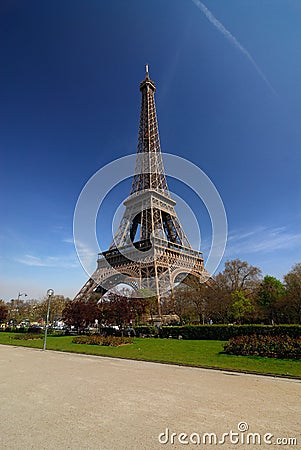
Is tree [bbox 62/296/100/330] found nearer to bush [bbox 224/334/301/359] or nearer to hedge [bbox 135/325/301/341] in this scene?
hedge [bbox 135/325/301/341]

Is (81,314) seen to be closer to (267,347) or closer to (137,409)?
(267,347)

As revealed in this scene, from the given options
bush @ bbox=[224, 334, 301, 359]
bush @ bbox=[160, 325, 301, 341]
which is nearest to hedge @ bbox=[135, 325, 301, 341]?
bush @ bbox=[160, 325, 301, 341]

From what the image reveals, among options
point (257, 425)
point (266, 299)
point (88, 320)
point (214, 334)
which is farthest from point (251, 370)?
point (266, 299)

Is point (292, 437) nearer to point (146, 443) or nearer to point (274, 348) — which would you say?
point (146, 443)

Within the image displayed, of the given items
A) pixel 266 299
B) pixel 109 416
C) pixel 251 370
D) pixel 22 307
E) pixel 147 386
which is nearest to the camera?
pixel 109 416

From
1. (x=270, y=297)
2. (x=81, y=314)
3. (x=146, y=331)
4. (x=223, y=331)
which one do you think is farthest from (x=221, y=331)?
(x=270, y=297)
